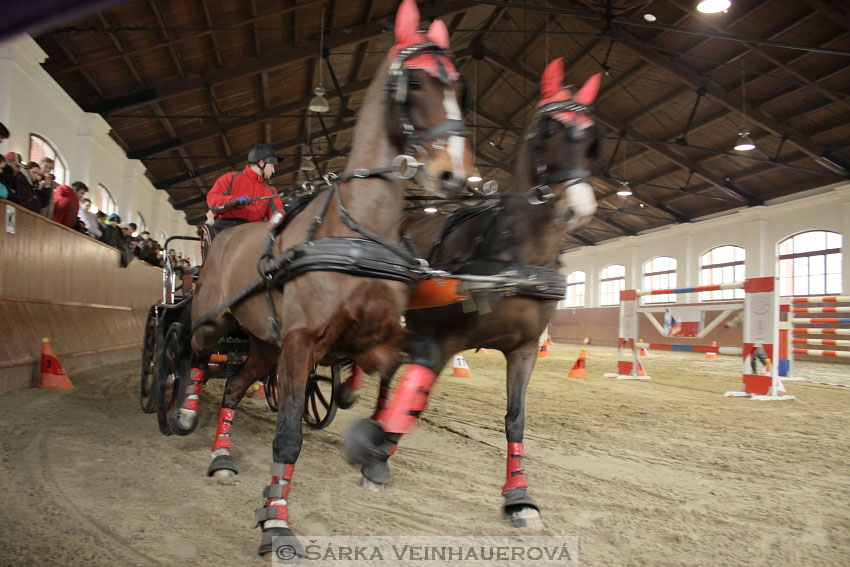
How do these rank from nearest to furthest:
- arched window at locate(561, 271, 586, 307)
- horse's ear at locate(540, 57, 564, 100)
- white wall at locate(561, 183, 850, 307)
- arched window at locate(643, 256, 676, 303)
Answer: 1. horse's ear at locate(540, 57, 564, 100)
2. white wall at locate(561, 183, 850, 307)
3. arched window at locate(643, 256, 676, 303)
4. arched window at locate(561, 271, 586, 307)

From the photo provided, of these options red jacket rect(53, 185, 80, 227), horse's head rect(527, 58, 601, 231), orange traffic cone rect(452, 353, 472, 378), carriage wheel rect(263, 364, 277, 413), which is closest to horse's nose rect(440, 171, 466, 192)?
horse's head rect(527, 58, 601, 231)

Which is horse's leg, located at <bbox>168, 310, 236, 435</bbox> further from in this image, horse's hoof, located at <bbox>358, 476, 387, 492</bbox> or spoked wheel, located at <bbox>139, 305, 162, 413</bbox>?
horse's hoof, located at <bbox>358, 476, 387, 492</bbox>

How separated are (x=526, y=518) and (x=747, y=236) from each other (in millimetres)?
20483

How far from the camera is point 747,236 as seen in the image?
19.7 meters

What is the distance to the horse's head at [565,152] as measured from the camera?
9.46 feet

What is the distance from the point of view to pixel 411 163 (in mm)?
2232

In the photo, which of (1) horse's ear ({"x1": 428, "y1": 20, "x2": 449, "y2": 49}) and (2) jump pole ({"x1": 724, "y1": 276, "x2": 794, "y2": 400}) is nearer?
(1) horse's ear ({"x1": 428, "y1": 20, "x2": 449, "y2": 49})

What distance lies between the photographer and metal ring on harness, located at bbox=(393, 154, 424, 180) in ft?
7.34

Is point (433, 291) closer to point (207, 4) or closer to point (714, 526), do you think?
point (714, 526)

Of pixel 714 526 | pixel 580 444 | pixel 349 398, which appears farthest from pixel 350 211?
pixel 580 444

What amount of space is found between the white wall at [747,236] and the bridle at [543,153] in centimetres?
1080

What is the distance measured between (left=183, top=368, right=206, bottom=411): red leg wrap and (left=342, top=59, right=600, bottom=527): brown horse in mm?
1361

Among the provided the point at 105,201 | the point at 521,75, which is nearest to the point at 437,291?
the point at 521,75

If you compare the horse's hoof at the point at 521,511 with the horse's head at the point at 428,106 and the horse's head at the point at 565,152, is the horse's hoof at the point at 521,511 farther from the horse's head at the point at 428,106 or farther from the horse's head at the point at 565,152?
the horse's head at the point at 428,106
